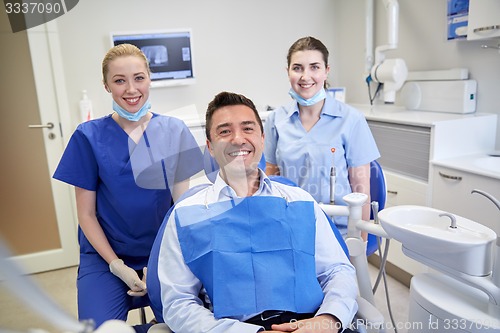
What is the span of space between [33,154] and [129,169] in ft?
1.55

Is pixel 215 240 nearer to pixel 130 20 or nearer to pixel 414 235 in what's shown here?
pixel 414 235

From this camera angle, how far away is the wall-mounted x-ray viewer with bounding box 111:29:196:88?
2.42 metres

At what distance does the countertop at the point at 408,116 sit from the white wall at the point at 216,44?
0.61 meters

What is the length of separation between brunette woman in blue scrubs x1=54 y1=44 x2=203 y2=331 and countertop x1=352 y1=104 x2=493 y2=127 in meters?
1.34

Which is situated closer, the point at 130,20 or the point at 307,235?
the point at 307,235

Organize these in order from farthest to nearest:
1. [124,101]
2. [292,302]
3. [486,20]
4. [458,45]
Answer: [458,45]
[486,20]
[124,101]
[292,302]

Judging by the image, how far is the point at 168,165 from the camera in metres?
1.32

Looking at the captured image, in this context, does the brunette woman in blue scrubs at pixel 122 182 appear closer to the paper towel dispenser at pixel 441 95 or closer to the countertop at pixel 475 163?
the countertop at pixel 475 163

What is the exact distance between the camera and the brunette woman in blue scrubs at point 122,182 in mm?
1272

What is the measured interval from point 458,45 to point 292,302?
192cm

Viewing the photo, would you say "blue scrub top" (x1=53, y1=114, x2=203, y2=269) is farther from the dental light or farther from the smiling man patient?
the dental light

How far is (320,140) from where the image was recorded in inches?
58.4

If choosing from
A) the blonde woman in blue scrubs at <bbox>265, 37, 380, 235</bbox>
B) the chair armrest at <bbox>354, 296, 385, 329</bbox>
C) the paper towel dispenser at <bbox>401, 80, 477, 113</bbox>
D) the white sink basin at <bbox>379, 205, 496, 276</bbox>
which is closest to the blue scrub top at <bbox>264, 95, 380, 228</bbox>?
the blonde woman in blue scrubs at <bbox>265, 37, 380, 235</bbox>

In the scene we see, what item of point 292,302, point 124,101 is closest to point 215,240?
point 292,302
